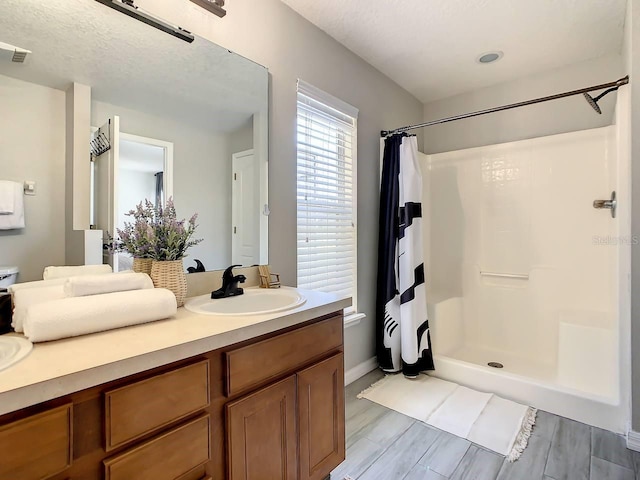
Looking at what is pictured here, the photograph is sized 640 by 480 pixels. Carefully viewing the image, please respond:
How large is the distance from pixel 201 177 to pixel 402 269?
5.29 feet

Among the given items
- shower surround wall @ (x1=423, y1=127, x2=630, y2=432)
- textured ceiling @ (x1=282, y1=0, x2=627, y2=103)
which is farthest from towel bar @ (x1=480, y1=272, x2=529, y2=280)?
textured ceiling @ (x1=282, y1=0, x2=627, y2=103)

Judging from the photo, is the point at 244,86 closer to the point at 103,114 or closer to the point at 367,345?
the point at 103,114

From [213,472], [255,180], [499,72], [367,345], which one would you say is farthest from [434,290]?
[213,472]

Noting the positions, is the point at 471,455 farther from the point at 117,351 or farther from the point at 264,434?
the point at 117,351

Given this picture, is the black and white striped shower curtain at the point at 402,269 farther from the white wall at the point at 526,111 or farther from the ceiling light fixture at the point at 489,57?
the white wall at the point at 526,111

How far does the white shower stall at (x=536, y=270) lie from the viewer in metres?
2.00

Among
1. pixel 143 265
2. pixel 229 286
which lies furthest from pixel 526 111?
pixel 143 265

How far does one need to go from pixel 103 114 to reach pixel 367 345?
7.38ft

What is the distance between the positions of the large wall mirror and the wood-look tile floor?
1.15m

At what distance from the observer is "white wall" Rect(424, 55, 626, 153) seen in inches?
101

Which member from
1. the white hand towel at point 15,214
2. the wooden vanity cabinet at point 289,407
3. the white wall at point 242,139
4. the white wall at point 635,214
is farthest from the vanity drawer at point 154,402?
the white wall at point 635,214

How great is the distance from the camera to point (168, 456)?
841 millimetres

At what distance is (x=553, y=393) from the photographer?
202 cm

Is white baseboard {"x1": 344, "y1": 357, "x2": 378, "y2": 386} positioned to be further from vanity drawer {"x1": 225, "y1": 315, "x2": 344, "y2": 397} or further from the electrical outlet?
the electrical outlet
